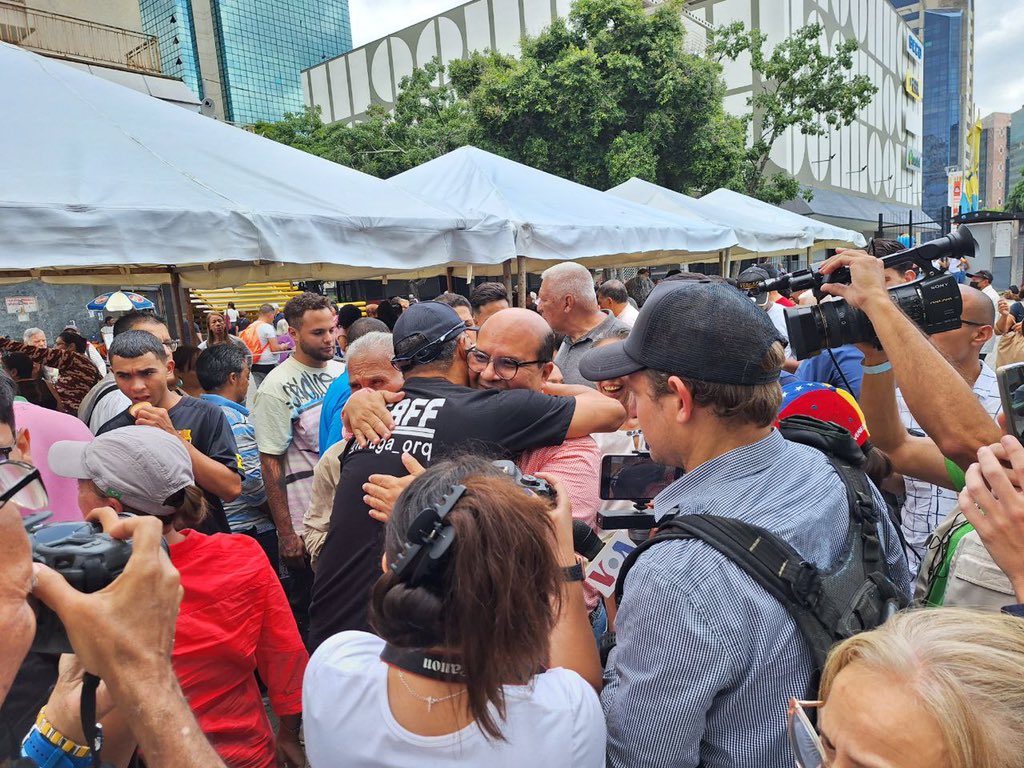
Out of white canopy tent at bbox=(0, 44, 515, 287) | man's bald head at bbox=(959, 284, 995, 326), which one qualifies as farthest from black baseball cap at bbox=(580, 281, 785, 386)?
white canopy tent at bbox=(0, 44, 515, 287)

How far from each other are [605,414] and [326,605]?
111 cm

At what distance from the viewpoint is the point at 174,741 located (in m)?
1.06

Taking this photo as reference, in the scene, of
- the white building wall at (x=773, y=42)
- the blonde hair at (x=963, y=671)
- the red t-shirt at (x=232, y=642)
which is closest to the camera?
the blonde hair at (x=963, y=671)

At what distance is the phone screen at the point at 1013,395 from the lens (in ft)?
4.18

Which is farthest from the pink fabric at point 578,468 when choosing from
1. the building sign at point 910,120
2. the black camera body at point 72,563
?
the building sign at point 910,120

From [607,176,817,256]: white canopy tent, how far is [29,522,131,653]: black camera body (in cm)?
874

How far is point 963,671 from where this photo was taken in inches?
33.1

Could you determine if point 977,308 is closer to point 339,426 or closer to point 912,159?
point 339,426

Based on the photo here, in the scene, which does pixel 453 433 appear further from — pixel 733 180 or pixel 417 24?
pixel 417 24

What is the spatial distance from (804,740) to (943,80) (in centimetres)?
10984

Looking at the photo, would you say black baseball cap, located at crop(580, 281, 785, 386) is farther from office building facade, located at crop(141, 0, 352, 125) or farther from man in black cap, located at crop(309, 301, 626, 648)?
office building facade, located at crop(141, 0, 352, 125)

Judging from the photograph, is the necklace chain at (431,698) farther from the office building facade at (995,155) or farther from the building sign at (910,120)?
the office building facade at (995,155)

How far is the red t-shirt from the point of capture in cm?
179

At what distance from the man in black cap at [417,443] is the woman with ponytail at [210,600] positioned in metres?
0.17
